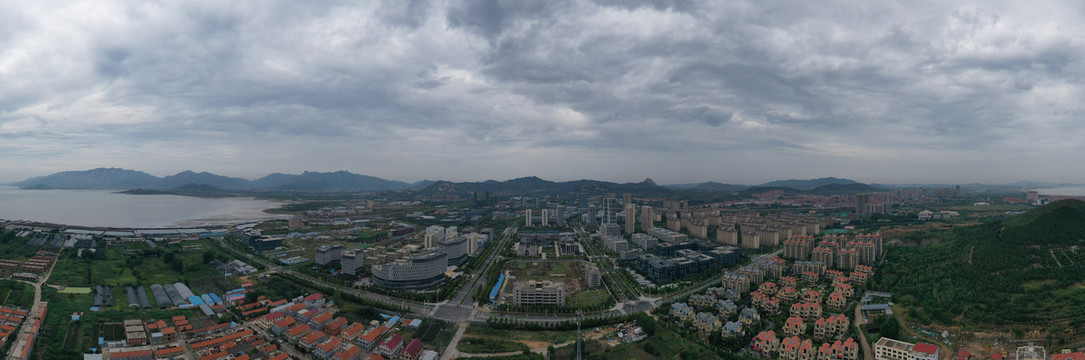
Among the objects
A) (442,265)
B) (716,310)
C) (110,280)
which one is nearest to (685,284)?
(716,310)

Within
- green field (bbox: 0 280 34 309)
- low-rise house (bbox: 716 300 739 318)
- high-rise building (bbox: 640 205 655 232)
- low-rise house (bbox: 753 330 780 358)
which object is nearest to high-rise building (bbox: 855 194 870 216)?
high-rise building (bbox: 640 205 655 232)

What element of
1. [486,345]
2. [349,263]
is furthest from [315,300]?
[486,345]

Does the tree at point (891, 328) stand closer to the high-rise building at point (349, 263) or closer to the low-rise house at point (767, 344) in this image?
the low-rise house at point (767, 344)

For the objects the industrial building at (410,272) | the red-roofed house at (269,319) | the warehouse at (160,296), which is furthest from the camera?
the industrial building at (410,272)

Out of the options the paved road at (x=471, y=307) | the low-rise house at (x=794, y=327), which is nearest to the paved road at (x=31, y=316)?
the paved road at (x=471, y=307)

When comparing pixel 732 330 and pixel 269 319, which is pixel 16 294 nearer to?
pixel 269 319
